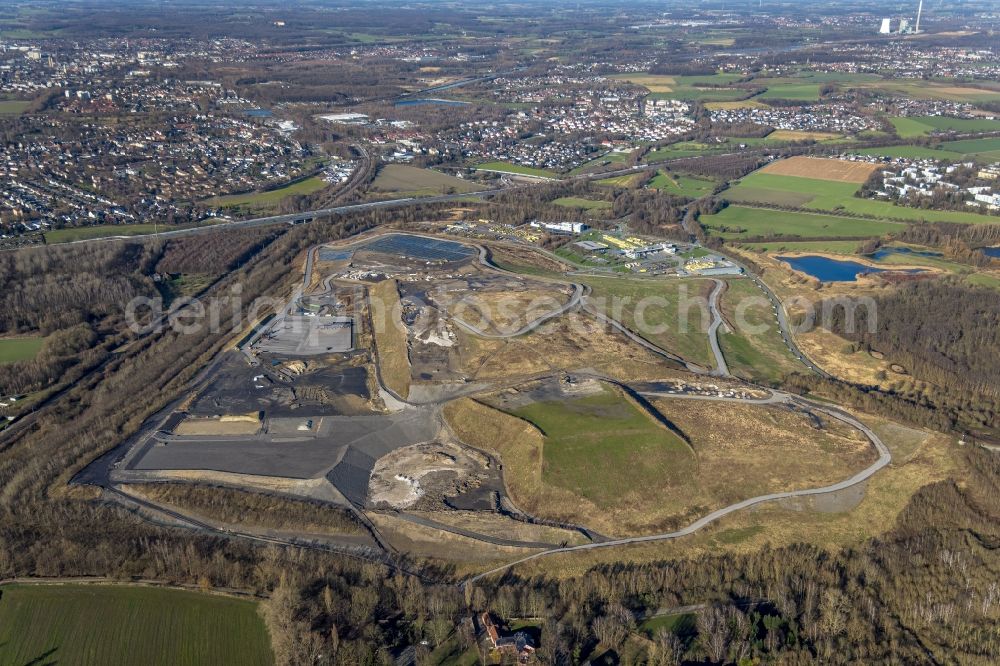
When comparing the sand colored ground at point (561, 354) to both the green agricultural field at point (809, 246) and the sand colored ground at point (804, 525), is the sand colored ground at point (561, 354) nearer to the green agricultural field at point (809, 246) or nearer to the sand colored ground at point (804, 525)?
the sand colored ground at point (804, 525)

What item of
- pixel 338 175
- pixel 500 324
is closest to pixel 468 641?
pixel 500 324

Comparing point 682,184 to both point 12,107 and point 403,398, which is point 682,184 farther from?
point 12,107

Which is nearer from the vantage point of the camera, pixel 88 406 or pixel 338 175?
pixel 88 406

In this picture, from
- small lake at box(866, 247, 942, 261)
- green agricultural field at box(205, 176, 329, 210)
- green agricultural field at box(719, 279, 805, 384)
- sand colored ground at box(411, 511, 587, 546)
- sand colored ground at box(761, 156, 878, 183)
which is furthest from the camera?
sand colored ground at box(761, 156, 878, 183)

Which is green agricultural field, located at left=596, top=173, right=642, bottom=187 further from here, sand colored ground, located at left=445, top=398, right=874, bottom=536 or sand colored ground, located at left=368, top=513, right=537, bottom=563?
sand colored ground, located at left=368, top=513, right=537, bottom=563

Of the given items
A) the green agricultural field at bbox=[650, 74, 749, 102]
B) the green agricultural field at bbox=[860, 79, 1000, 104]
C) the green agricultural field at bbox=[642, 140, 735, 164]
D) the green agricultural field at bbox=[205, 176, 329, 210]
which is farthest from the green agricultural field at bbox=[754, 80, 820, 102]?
the green agricultural field at bbox=[205, 176, 329, 210]

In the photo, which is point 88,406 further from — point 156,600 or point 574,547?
point 574,547

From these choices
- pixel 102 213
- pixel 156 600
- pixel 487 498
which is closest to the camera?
pixel 156 600
